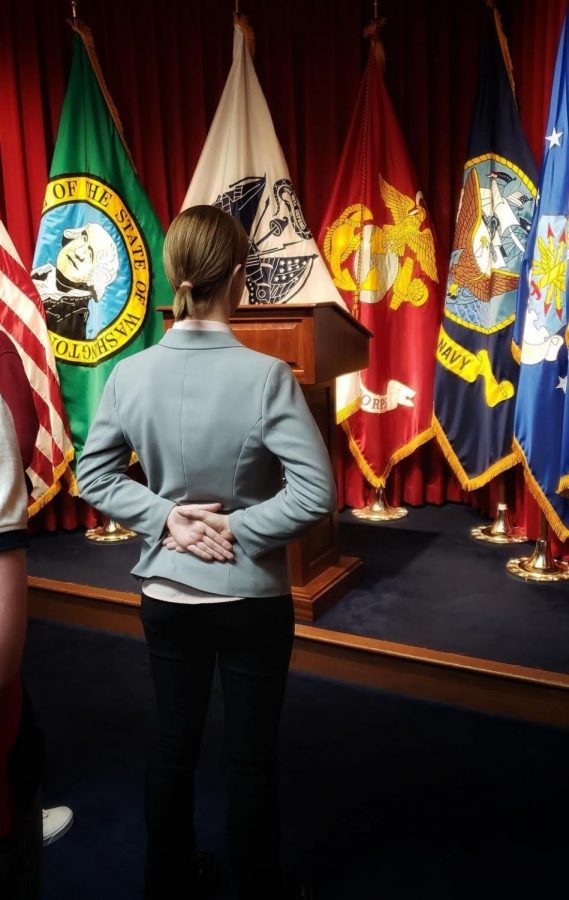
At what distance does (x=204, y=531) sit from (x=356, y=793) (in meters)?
1.05

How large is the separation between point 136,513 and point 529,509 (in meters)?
2.57

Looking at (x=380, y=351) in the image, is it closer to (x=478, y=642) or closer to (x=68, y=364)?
(x=68, y=364)

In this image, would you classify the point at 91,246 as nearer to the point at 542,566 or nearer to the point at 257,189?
the point at 257,189

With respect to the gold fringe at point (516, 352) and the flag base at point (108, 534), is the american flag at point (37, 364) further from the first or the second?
the gold fringe at point (516, 352)

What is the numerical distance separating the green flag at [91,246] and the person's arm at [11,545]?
3060mm

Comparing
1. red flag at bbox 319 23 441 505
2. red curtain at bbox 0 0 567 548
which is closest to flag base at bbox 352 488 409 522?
red flag at bbox 319 23 441 505

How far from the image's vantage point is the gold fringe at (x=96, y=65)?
3719 millimetres

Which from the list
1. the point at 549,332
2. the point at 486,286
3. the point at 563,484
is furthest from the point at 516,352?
the point at 563,484

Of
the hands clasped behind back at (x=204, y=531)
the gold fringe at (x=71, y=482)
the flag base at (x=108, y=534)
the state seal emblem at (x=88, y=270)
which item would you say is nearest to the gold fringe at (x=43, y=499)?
the gold fringe at (x=71, y=482)

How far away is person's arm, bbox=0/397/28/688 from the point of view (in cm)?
86

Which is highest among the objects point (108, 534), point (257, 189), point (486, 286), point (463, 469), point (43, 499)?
point (257, 189)

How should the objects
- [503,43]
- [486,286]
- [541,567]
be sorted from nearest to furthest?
[541,567] → [503,43] → [486,286]

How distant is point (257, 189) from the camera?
3.77 m

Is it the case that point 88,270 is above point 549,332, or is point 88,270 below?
above
